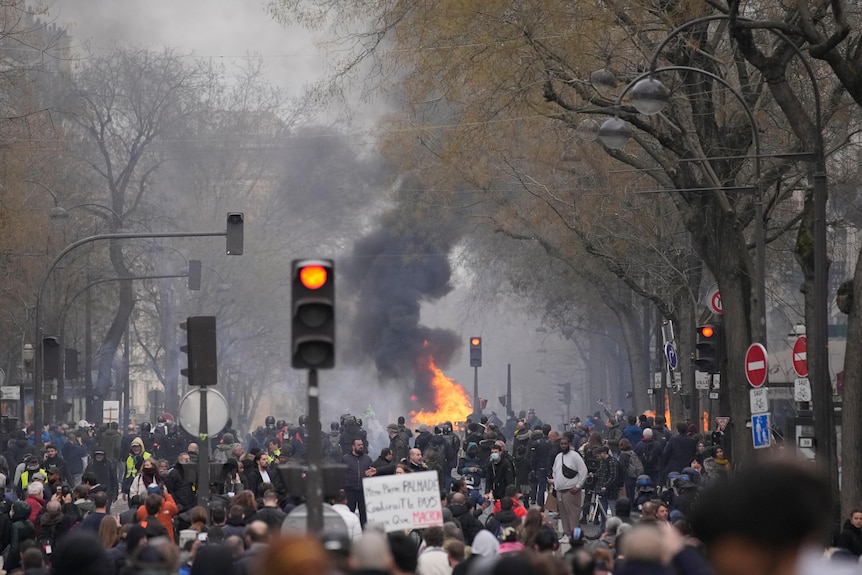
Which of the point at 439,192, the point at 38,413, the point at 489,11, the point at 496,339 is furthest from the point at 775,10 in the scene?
the point at 496,339

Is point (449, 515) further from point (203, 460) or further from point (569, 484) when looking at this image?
point (569, 484)

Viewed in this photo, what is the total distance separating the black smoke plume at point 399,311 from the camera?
5662 cm

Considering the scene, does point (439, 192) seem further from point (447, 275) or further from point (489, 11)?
point (489, 11)

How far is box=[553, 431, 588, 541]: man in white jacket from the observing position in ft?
75.8

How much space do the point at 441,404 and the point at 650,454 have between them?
99.0 feet

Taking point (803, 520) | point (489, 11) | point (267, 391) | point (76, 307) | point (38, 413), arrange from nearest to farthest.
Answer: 1. point (803, 520)
2. point (489, 11)
3. point (38, 413)
4. point (76, 307)
5. point (267, 391)

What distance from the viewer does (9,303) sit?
47.0 metres

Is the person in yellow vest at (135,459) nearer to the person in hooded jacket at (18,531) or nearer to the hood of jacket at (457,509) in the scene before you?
the person in hooded jacket at (18,531)

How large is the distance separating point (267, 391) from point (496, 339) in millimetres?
26477

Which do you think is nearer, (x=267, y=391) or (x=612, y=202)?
(x=612, y=202)

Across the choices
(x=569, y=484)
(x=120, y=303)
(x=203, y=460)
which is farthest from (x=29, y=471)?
(x=120, y=303)

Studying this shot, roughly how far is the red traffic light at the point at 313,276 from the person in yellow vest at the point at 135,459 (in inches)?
633

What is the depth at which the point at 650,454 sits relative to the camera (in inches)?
1073

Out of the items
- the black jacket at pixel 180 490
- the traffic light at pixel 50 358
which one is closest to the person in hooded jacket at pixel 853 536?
the black jacket at pixel 180 490
